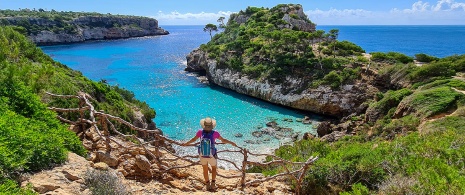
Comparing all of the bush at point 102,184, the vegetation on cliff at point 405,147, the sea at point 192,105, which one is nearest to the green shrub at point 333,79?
the sea at point 192,105

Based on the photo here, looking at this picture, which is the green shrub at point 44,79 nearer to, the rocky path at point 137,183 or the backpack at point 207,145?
the rocky path at point 137,183

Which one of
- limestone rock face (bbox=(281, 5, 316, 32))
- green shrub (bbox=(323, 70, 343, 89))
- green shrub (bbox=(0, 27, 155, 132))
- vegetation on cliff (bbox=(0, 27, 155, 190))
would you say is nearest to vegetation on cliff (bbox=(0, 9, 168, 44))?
limestone rock face (bbox=(281, 5, 316, 32))

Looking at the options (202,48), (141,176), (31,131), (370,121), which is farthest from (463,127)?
(202,48)

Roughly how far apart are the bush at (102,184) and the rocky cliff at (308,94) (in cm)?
2624

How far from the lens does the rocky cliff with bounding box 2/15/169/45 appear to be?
306 ft

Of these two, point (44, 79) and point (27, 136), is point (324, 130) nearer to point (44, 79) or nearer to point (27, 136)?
point (44, 79)

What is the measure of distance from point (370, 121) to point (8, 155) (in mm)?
24168

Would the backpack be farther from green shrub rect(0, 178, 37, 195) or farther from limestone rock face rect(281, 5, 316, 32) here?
limestone rock face rect(281, 5, 316, 32)

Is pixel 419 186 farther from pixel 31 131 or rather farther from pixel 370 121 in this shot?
pixel 370 121

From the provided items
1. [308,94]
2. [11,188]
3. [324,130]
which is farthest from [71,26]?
[11,188]

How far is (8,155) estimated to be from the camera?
4.85 metres

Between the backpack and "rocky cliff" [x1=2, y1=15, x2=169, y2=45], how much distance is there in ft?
327

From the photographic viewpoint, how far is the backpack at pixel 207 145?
6.71 meters

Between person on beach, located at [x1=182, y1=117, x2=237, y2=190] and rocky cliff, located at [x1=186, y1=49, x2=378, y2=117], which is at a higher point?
person on beach, located at [x1=182, y1=117, x2=237, y2=190]
